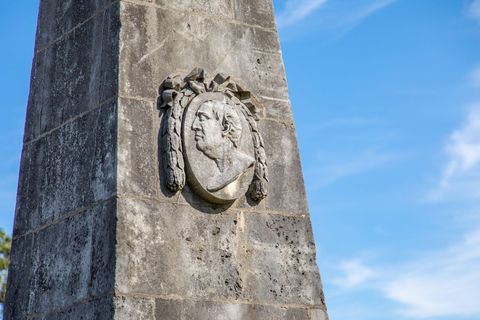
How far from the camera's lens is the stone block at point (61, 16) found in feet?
24.7

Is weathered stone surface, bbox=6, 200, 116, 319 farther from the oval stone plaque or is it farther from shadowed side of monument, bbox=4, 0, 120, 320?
the oval stone plaque

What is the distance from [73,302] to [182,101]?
1.66 metres

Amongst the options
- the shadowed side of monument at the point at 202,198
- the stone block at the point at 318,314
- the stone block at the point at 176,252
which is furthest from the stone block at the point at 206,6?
the stone block at the point at 318,314

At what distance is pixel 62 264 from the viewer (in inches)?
274

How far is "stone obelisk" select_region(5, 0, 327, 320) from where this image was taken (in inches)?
261

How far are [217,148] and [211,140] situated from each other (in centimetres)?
7

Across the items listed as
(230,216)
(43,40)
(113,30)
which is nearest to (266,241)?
(230,216)

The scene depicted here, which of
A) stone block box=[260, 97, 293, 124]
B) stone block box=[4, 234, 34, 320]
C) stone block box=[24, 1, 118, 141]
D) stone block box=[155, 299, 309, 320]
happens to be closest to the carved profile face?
stone block box=[260, 97, 293, 124]

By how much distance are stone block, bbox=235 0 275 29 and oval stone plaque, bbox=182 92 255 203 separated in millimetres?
865

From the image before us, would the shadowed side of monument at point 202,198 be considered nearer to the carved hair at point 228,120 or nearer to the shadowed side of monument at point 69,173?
the carved hair at point 228,120

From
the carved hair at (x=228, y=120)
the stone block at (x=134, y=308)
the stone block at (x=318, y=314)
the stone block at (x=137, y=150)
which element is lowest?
the stone block at (x=134, y=308)

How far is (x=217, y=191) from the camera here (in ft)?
22.9

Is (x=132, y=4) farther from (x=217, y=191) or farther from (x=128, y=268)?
(x=128, y=268)

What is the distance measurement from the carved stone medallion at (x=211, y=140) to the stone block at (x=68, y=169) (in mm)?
428
